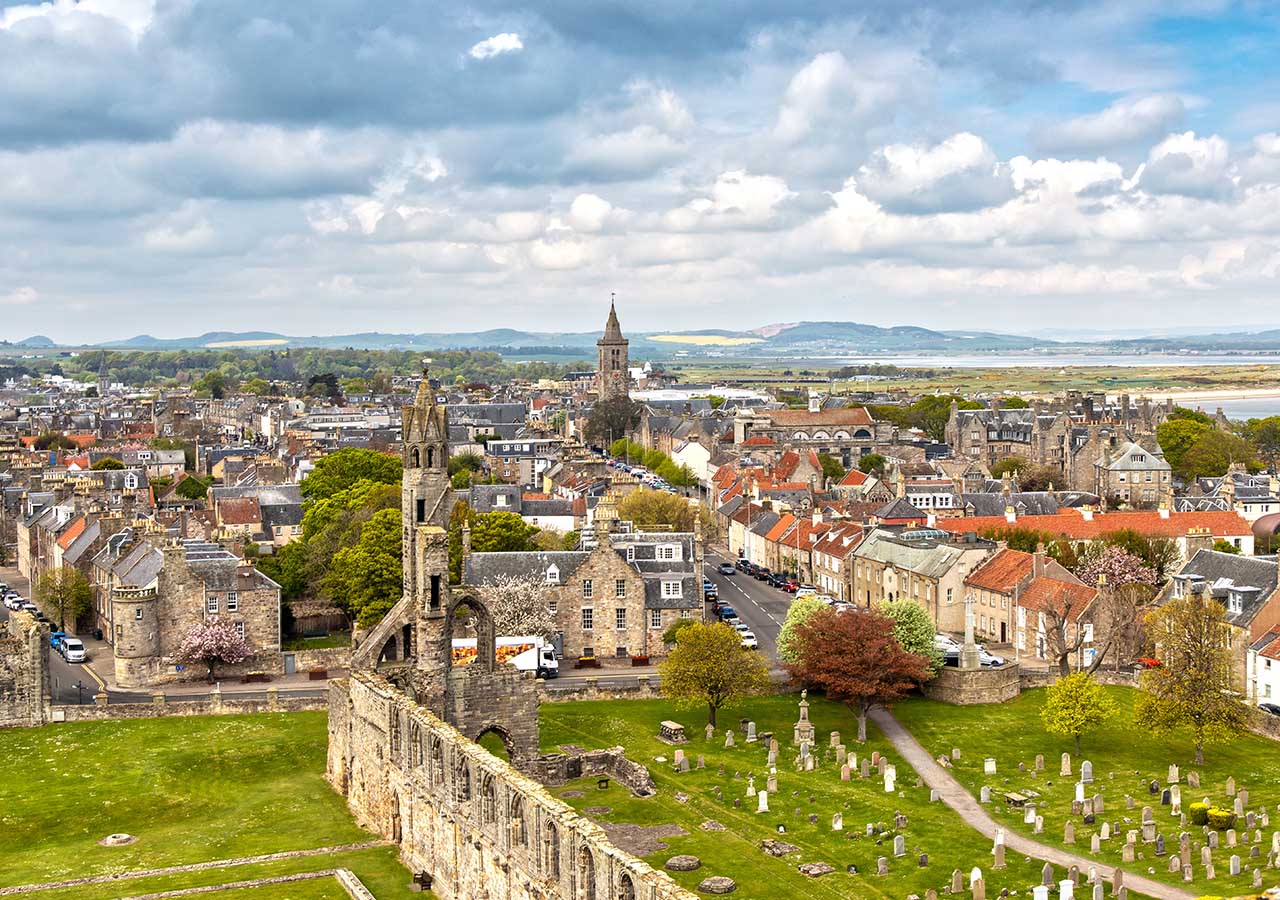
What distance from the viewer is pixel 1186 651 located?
50.8 m

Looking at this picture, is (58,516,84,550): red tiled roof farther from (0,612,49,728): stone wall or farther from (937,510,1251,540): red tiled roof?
(937,510,1251,540): red tiled roof

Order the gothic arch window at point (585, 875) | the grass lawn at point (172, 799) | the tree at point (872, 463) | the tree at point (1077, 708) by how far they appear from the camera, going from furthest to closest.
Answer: the tree at point (872, 463) → the tree at point (1077, 708) → the grass lawn at point (172, 799) → the gothic arch window at point (585, 875)

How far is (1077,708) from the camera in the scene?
50469mm

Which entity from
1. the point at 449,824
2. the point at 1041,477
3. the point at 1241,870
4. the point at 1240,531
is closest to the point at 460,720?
the point at 449,824

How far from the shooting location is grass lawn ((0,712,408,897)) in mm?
39562

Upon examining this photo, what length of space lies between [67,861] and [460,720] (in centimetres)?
1220

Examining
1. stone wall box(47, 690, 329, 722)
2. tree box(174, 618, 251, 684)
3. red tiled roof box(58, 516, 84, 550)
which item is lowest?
stone wall box(47, 690, 329, 722)

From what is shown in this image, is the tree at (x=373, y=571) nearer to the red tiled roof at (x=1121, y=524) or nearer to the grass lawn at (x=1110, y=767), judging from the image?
the grass lawn at (x=1110, y=767)

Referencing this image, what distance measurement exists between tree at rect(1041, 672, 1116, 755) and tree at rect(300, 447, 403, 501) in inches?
2202

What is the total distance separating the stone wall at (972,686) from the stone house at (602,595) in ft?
43.1

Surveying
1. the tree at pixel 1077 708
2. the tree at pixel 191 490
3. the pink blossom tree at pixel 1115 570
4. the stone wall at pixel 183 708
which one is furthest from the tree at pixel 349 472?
the tree at pixel 1077 708

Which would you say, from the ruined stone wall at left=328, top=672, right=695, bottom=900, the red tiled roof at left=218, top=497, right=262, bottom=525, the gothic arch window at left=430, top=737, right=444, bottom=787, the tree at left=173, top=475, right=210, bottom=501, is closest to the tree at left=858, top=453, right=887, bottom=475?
the red tiled roof at left=218, top=497, right=262, bottom=525

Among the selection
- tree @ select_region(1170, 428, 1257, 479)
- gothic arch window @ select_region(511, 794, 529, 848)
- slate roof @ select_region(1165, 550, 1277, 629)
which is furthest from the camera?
tree @ select_region(1170, 428, 1257, 479)

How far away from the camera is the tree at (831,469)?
12862 centimetres
